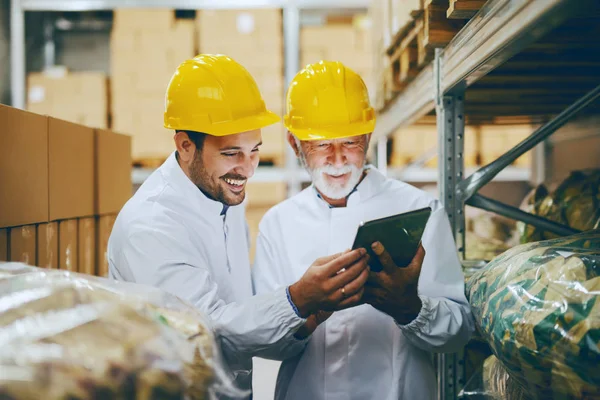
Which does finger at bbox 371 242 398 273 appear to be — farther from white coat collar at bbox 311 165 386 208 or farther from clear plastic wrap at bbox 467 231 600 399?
white coat collar at bbox 311 165 386 208

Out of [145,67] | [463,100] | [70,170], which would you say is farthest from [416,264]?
[145,67]

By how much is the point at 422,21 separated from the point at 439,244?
2.71 ft

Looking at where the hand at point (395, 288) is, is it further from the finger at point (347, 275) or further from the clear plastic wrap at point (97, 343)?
the clear plastic wrap at point (97, 343)

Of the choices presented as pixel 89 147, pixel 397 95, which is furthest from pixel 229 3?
pixel 89 147

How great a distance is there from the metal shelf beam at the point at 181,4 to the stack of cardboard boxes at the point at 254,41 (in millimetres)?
63

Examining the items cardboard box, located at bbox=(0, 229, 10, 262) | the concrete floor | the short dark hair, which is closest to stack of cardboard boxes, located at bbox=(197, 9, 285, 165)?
the concrete floor

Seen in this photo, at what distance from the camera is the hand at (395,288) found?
1.37 meters

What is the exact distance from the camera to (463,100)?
191 cm

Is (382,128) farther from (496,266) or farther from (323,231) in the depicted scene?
(496,266)

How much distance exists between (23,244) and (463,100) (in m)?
1.57

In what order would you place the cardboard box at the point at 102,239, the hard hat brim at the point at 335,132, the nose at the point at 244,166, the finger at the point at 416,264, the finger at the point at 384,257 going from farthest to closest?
the cardboard box at the point at 102,239
the hard hat brim at the point at 335,132
the nose at the point at 244,166
the finger at the point at 416,264
the finger at the point at 384,257

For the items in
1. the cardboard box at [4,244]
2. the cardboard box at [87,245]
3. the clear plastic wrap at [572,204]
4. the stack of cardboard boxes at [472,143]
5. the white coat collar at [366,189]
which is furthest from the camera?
the stack of cardboard boxes at [472,143]

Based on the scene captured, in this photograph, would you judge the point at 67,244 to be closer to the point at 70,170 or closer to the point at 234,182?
the point at 70,170

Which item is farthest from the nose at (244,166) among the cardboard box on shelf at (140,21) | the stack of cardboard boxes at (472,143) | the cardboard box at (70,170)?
the cardboard box on shelf at (140,21)
